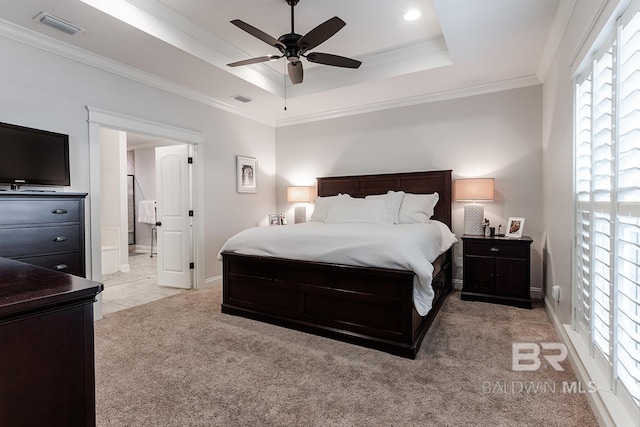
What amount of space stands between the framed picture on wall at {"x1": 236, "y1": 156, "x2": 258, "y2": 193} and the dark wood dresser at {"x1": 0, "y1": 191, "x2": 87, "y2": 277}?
94.7 inches

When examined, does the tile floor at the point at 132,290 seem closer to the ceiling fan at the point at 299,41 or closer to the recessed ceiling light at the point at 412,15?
the ceiling fan at the point at 299,41

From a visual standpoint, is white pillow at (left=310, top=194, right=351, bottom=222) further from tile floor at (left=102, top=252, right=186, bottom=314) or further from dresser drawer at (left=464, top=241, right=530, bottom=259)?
tile floor at (left=102, top=252, right=186, bottom=314)

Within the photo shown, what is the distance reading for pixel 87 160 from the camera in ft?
10.5

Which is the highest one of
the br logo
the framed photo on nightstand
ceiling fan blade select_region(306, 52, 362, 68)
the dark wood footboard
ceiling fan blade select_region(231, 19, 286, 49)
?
ceiling fan blade select_region(231, 19, 286, 49)

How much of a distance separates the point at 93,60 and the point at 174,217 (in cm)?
207

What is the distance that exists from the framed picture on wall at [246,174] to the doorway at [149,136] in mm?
701

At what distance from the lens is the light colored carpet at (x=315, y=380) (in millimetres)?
1766

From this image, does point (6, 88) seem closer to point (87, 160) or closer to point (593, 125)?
point (87, 160)

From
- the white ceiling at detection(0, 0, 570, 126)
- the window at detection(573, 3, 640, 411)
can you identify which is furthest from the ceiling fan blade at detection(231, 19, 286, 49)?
the window at detection(573, 3, 640, 411)

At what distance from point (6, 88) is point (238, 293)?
105 inches

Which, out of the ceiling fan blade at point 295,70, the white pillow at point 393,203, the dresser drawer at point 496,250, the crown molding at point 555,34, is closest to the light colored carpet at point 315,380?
the dresser drawer at point 496,250

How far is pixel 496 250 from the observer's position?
368 cm

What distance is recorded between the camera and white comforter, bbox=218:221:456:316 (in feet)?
8.08

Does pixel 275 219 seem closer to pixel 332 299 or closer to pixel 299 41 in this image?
pixel 332 299
